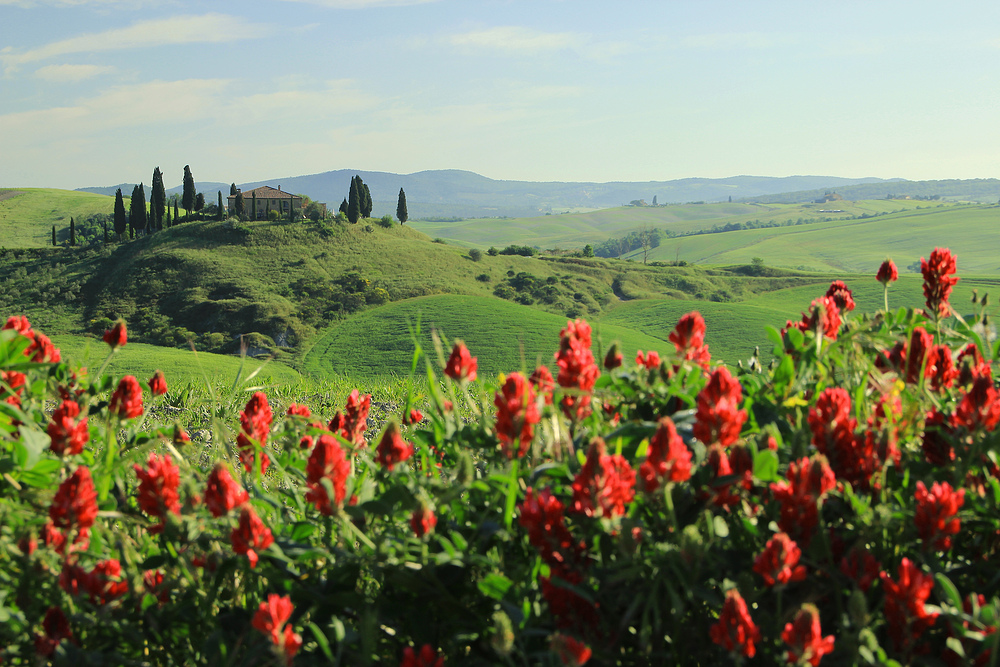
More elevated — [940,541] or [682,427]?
[682,427]

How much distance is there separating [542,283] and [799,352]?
154 ft

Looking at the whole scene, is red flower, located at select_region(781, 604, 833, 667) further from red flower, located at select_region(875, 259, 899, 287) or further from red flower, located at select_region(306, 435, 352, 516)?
red flower, located at select_region(875, 259, 899, 287)

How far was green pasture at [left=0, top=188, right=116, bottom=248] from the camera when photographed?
265 ft

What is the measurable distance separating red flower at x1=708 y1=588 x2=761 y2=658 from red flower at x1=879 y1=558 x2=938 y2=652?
0.31 m

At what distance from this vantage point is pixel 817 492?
1504mm

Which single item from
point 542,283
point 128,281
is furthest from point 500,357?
point 128,281

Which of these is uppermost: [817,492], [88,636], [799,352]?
[799,352]

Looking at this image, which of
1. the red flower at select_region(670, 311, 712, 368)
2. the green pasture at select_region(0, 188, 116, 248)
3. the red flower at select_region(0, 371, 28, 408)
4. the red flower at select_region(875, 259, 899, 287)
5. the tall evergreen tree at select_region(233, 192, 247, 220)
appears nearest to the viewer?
the red flower at select_region(670, 311, 712, 368)

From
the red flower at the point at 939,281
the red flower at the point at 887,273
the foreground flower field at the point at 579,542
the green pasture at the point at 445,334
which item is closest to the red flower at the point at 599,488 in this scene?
the foreground flower field at the point at 579,542

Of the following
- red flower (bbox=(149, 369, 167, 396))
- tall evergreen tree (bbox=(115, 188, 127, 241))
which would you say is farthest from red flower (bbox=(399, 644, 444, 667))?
tall evergreen tree (bbox=(115, 188, 127, 241))

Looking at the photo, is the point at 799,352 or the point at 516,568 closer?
the point at 516,568

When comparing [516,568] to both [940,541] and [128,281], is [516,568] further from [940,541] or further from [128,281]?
[128,281]

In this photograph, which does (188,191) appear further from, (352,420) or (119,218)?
(352,420)

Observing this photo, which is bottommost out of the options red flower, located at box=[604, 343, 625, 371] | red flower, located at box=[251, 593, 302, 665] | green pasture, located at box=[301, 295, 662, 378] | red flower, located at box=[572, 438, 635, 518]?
green pasture, located at box=[301, 295, 662, 378]
